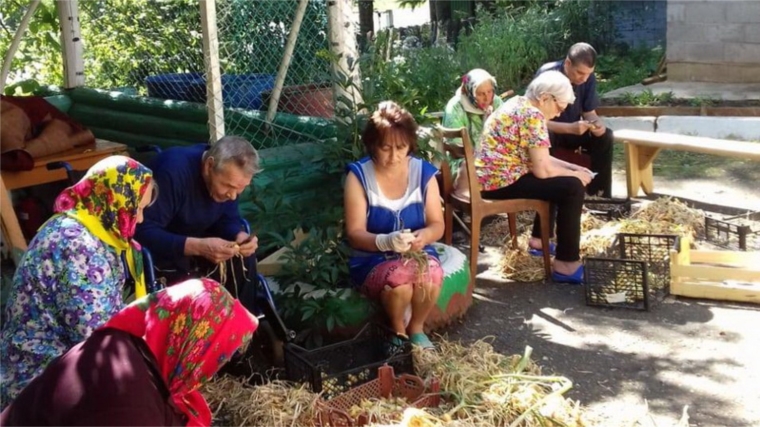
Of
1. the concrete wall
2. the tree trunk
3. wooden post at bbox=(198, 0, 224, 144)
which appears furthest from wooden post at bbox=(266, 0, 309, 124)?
the tree trunk

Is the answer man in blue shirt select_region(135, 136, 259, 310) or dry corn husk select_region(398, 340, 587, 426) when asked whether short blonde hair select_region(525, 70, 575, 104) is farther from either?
man in blue shirt select_region(135, 136, 259, 310)

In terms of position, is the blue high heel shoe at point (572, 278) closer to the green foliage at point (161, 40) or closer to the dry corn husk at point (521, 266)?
the dry corn husk at point (521, 266)

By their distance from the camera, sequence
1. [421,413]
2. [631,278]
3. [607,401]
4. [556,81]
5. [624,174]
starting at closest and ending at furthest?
[421,413], [607,401], [631,278], [556,81], [624,174]

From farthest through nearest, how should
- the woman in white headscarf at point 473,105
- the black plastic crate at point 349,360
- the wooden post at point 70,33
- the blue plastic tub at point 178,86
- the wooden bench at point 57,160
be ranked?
the wooden post at point 70,33
the blue plastic tub at point 178,86
the woman in white headscarf at point 473,105
the wooden bench at point 57,160
the black plastic crate at point 349,360

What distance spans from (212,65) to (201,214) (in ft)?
4.01

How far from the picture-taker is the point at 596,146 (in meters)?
6.95

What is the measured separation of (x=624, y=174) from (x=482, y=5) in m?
5.98

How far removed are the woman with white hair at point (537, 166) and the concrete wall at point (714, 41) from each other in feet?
18.8

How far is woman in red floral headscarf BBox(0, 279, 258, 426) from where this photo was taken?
7.97 ft

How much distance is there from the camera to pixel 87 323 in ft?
9.98

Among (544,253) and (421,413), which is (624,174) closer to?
(544,253)

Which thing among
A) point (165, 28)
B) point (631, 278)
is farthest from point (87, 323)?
point (165, 28)

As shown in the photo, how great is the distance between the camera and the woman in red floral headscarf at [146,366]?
2.43 m

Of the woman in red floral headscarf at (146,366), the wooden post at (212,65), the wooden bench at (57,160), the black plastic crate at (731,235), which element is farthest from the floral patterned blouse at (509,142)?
the woman in red floral headscarf at (146,366)
